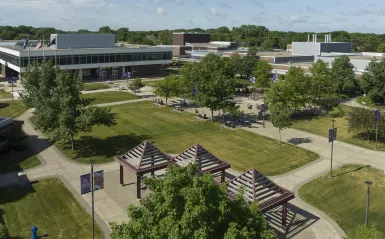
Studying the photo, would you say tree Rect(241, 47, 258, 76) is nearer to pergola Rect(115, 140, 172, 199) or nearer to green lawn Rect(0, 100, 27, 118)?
green lawn Rect(0, 100, 27, 118)

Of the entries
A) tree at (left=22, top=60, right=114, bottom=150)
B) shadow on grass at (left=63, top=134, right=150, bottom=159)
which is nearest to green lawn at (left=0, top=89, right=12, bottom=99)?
tree at (left=22, top=60, right=114, bottom=150)

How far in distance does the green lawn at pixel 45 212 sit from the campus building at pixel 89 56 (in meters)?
59.5

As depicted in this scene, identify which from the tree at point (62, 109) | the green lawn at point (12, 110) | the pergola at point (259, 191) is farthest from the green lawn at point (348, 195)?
the green lawn at point (12, 110)

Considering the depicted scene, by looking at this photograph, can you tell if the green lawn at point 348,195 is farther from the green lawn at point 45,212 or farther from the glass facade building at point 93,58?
the glass facade building at point 93,58

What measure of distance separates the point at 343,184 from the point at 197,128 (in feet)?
77.1

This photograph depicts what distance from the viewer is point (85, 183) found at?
2292cm

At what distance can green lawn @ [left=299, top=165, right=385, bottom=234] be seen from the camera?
28078 mm

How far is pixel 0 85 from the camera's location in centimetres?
8688

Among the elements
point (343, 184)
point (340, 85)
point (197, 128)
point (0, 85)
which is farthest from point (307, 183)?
point (0, 85)

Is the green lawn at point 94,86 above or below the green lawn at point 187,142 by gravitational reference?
above

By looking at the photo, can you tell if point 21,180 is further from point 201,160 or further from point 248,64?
point 248,64

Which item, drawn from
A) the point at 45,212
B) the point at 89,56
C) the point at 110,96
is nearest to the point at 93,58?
the point at 89,56

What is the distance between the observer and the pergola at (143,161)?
30.3m

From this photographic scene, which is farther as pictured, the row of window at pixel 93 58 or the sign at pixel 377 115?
the row of window at pixel 93 58
